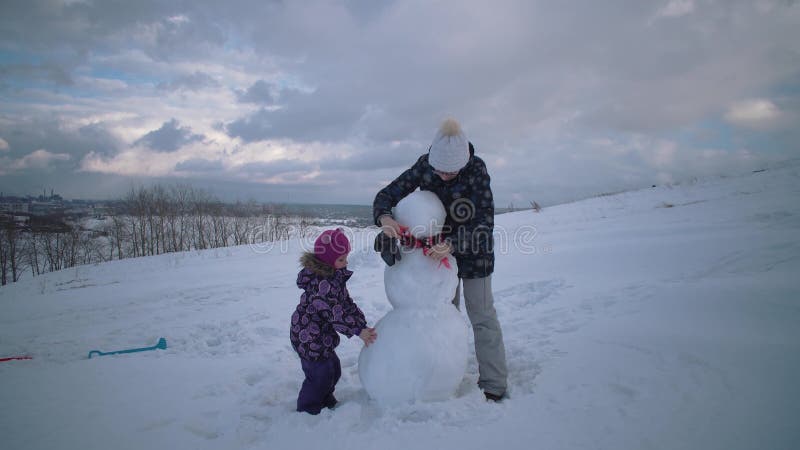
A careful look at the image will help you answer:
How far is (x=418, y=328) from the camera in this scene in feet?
7.34

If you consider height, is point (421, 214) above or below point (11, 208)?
below

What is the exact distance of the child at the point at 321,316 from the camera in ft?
7.95

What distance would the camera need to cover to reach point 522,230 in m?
9.92

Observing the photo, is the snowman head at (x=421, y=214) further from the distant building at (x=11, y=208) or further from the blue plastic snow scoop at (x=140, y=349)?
the distant building at (x=11, y=208)

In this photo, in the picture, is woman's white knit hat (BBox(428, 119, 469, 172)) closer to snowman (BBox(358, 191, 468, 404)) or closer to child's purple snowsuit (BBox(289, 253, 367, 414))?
snowman (BBox(358, 191, 468, 404))

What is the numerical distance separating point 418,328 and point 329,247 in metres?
0.84

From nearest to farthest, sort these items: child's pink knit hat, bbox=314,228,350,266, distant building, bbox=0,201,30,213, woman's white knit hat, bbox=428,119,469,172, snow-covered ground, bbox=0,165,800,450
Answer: snow-covered ground, bbox=0,165,800,450, woman's white knit hat, bbox=428,119,469,172, child's pink knit hat, bbox=314,228,350,266, distant building, bbox=0,201,30,213

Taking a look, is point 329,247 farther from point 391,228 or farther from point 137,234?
point 137,234

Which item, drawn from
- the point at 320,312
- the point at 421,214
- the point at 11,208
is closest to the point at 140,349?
the point at 320,312

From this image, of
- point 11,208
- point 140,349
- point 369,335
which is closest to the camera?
point 369,335

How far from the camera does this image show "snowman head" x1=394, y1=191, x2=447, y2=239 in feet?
7.64

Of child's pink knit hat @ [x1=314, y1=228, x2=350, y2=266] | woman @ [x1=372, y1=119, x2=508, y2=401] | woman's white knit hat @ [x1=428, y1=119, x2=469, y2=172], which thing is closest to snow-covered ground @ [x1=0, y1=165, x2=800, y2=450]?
woman @ [x1=372, y1=119, x2=508, y2=401]

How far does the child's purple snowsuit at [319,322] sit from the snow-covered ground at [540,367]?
167mm

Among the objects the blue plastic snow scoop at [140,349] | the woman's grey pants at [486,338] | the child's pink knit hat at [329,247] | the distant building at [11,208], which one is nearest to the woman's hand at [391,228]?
the child's pink knit hat at [329,247]
